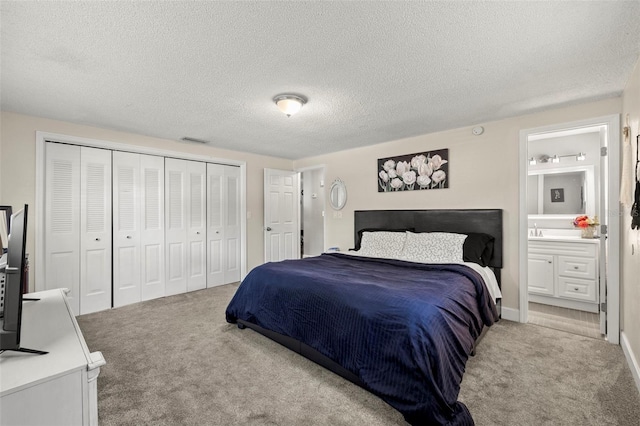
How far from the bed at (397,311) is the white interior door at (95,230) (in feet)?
6.19

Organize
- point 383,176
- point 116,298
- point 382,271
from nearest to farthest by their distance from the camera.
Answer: point 382,271, point 116,298, point 383,176

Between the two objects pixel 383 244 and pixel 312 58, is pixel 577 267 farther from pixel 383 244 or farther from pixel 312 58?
pixel 312 58

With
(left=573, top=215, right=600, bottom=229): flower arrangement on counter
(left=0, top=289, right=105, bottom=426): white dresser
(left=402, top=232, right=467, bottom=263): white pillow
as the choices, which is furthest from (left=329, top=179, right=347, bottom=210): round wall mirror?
(left=0, top=289, right=105, bottom=426): white dresser

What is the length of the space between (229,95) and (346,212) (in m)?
2.81

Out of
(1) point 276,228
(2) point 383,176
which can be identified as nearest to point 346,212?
(2) point 383,176

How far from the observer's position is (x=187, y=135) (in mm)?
4023

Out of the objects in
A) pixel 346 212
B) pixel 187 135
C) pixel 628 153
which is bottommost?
pixel 346 212

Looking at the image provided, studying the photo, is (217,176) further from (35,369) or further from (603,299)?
(603,299)

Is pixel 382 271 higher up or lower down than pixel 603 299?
higher up

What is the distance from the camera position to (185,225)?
446 cm

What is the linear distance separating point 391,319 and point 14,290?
1804 mm

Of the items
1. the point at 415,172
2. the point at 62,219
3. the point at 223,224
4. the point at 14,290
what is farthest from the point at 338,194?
the point at 14,290

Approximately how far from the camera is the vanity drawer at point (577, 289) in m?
3.49

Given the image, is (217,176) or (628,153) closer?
(628,153)
